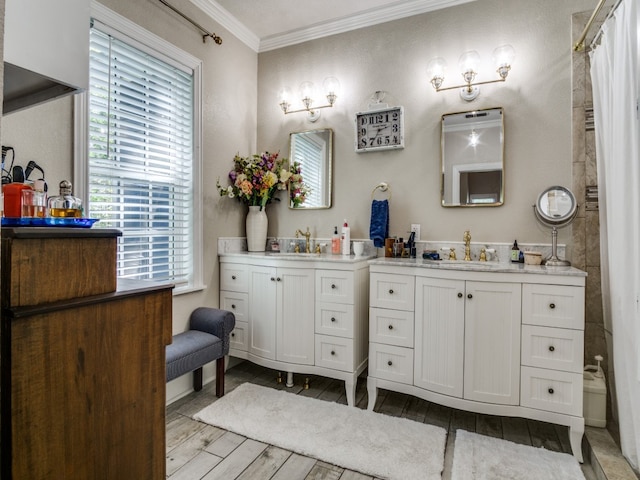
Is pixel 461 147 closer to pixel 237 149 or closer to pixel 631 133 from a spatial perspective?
pixel 631 133

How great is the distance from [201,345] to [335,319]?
2.99 ft

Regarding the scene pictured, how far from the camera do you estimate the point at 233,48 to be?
307 cm

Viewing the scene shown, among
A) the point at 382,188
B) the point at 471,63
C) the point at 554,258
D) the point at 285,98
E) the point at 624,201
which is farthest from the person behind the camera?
the point at 285,98

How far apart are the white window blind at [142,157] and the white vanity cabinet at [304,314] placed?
550 millimetres

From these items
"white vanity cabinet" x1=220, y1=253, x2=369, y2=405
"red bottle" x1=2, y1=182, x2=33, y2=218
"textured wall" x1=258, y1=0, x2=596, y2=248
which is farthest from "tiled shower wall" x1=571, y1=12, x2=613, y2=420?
"red bottle" x1=2, y1=182, x2=33, y2=218

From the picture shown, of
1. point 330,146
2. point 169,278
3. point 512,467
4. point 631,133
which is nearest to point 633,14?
point 631,133

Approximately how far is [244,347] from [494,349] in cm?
179

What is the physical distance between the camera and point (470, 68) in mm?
2498

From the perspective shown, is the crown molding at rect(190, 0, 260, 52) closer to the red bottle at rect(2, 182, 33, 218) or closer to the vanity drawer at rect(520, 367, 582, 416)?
the red bottle at rect(2, 182, 33, 218)

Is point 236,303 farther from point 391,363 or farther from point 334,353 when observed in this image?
point 391,363

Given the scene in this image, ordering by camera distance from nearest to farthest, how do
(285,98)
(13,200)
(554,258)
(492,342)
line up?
(13,200), (492,342), (554,258), (285,98)

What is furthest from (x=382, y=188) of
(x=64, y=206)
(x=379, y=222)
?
(x=64, y=206)

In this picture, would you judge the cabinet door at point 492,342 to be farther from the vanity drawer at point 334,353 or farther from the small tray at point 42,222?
the small tray at point 42,222

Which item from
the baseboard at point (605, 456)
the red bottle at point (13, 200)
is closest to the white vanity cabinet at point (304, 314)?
the baseboard at point (605, 456)
